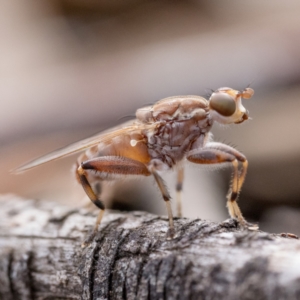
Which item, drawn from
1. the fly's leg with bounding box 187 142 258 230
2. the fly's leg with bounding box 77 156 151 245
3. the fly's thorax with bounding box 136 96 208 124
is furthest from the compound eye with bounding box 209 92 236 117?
the fly's leg with bounding box 77 156 151 245

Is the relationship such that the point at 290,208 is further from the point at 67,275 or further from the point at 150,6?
the point at 150,6

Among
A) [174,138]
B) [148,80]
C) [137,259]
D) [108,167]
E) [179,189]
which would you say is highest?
[148,80]

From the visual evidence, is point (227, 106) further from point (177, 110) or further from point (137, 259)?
point (137, 259)

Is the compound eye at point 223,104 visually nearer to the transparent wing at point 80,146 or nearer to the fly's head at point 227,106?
the fly's head at point 227,106

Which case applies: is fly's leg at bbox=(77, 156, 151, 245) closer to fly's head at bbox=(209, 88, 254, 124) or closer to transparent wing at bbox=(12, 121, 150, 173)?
transparent wing at bbox=(12, 121, 150, 173)

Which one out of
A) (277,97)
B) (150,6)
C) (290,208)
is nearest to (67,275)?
(290,208)

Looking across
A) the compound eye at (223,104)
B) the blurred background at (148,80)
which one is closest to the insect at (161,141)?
the compound eye at (223,104)

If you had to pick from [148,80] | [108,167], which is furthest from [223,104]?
[148,80]
